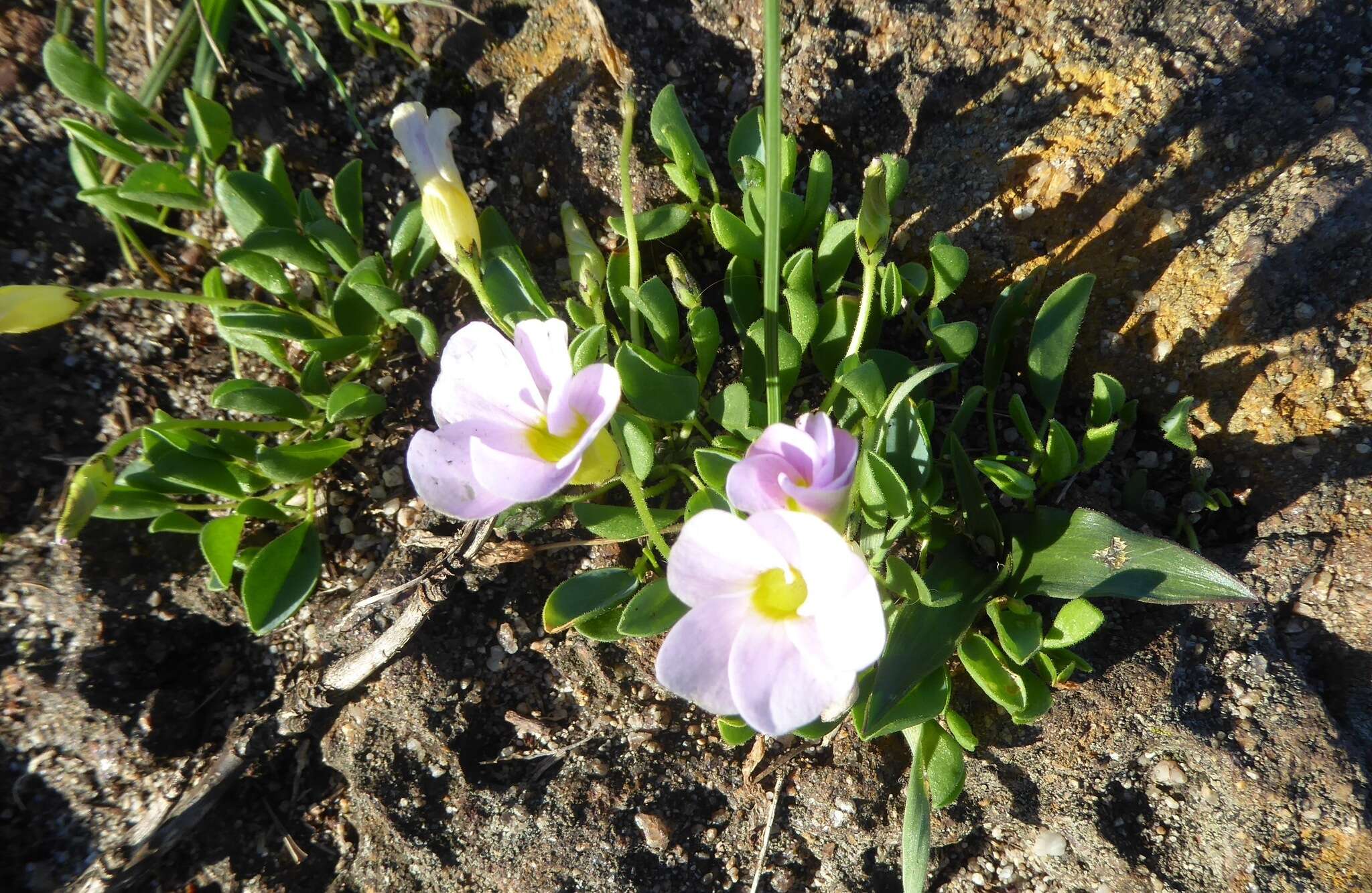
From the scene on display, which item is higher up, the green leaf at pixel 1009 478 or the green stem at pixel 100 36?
the green stem at pixel 100 36

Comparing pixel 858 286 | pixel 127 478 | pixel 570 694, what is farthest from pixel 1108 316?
pixel 127 478

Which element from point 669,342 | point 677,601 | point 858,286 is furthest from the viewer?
point 858,286

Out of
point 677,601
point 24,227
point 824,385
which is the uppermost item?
point 24,227

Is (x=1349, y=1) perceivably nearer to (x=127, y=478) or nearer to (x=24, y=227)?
(x=127, y=478)

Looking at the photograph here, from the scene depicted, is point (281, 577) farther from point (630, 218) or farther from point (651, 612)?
point (630, 218)

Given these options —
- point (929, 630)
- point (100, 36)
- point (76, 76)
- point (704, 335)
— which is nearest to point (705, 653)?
point (929, 630)

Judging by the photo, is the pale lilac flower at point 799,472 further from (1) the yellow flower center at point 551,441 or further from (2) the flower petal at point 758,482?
(1) the yellow flower center at point 551,441

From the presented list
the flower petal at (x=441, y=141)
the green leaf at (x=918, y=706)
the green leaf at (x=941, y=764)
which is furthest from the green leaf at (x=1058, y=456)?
the flower petal at (x=441, y=141)

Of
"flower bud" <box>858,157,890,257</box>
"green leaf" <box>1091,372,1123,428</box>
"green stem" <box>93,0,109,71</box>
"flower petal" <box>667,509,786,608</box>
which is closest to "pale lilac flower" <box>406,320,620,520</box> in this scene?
"flower petal" <box>667,509,786,608</box>
